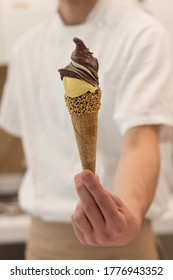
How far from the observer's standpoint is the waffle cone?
0.41 m

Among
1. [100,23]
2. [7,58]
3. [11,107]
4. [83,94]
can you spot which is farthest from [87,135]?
[7,58]

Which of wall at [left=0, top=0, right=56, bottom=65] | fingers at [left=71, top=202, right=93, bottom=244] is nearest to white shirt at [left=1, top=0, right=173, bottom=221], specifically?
fingers at [left=71, top=202, right=93, bottom=244]

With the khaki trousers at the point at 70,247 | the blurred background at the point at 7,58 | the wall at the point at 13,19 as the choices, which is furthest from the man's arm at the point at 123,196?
the wall at the point at 13,19

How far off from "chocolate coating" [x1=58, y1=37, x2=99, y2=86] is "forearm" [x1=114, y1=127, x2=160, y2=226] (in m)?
0.17

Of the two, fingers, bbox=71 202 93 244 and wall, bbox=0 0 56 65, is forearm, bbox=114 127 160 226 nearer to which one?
fingers, bbox=71 202 93 244

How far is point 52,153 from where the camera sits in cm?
73

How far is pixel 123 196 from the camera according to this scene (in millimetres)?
540

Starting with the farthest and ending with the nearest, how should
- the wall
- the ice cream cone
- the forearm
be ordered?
the wall
the forearm
the ice cream cone

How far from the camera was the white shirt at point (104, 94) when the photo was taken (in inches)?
23.5

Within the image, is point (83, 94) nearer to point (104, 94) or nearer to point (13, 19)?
point (104, 94)

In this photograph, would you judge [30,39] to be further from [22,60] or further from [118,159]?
[118,159]

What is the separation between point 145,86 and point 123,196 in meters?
0.16

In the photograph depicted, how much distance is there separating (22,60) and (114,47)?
0.20 meters

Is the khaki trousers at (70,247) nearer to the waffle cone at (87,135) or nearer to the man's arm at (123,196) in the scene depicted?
the man's arm at (123,196)
